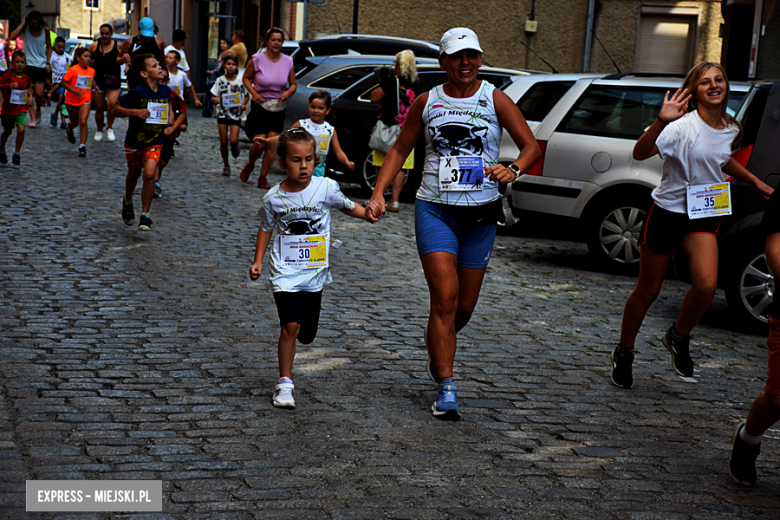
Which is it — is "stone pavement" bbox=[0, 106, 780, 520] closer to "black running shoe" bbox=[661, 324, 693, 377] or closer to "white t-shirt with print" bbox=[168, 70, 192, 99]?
"black running shoe" bbox=[661, 324, 693, 377]

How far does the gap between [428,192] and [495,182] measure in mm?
334

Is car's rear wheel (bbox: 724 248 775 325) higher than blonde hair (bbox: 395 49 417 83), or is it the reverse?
blonde hair (bbox: 395 49 417 83)

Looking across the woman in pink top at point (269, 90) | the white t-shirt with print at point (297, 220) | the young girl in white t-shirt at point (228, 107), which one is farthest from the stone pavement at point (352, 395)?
the young girl in white t-shirt at point (228, 107)

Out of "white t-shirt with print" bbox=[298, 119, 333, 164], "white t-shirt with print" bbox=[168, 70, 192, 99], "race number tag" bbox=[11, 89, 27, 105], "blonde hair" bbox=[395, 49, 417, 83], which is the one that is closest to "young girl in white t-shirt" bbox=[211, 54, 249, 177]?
"white t-shirt with print" bbox=[168, 70, 192, 99]

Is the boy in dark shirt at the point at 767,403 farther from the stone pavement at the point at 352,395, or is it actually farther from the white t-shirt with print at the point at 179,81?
the white t-shirt with print at the point at 179,81

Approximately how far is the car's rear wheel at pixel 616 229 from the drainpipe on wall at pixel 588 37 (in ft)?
64.8

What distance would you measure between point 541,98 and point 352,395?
5.62 metres

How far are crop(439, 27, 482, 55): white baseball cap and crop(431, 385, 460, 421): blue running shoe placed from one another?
1.61 meters

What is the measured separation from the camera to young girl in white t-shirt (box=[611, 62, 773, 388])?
5484 millimetres

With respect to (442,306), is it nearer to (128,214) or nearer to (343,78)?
(128,214)

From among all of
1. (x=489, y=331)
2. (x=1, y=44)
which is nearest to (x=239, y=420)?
(x=489, y=331)

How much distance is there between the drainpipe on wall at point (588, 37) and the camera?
1099 inches

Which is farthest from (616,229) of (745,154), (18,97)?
(18,97)

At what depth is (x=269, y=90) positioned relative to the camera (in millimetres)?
13211
